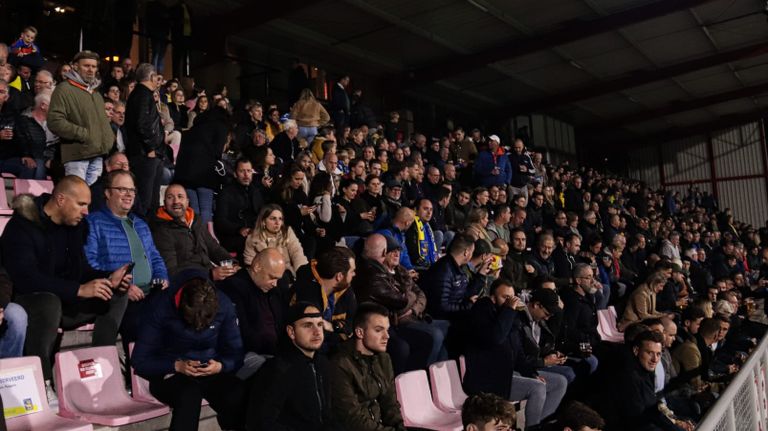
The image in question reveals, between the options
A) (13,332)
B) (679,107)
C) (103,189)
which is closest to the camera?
(13,332)

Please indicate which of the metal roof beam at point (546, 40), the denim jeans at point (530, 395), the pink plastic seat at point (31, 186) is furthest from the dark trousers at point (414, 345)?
the metal roof beam at point (546, 40)

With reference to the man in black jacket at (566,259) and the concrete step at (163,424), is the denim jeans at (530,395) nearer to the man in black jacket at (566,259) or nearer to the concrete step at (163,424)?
the concrete step at (163,424)

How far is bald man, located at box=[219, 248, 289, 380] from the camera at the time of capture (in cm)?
390

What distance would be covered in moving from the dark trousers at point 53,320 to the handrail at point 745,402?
9.21 feet

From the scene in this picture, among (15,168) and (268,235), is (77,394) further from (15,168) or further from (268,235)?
(15,168)

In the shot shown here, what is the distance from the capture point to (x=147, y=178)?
5352 mm

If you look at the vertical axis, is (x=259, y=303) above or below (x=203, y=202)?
below

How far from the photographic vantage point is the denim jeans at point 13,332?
302cm

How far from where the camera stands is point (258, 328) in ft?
12.9

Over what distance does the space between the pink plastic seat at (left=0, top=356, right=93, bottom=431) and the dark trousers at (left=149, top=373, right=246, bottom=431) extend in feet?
1.29

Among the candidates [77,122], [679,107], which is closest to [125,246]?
[77,122]

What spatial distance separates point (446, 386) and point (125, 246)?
89.6 inches

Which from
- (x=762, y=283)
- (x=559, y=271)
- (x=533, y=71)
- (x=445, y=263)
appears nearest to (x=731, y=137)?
(x=533, y=71)

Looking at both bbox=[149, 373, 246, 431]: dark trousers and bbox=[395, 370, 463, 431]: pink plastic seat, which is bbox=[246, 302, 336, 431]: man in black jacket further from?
bbox=[395, 370, 463, 431]: pink plastic seat
